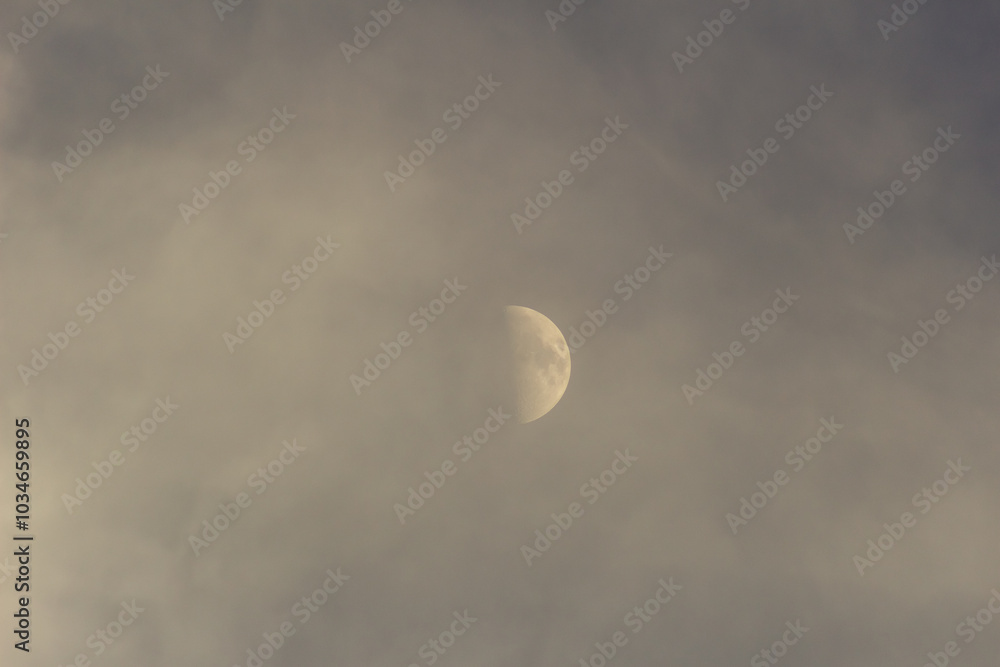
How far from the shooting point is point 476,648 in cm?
2580

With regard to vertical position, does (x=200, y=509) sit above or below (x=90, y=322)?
below

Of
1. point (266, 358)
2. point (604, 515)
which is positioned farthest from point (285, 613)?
point (604, 515)

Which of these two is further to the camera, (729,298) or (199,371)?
(729,298)

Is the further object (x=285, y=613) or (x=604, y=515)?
(x=604, y=515)

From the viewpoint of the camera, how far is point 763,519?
27297 mm

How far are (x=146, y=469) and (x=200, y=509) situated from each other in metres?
2.11

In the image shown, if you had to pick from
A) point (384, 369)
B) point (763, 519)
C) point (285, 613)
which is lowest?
point (285, 613)

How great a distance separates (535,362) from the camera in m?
27.5

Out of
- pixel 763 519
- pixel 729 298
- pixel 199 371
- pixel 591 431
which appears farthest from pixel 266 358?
pixel 763 519

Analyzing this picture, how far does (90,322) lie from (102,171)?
4755mm

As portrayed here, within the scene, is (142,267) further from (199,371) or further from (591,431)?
(591,431)

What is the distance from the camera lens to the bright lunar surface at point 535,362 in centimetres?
2736

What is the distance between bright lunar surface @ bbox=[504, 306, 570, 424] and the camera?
2736 centimetres

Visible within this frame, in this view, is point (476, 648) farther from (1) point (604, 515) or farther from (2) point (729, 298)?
(2) point (729, 298)
